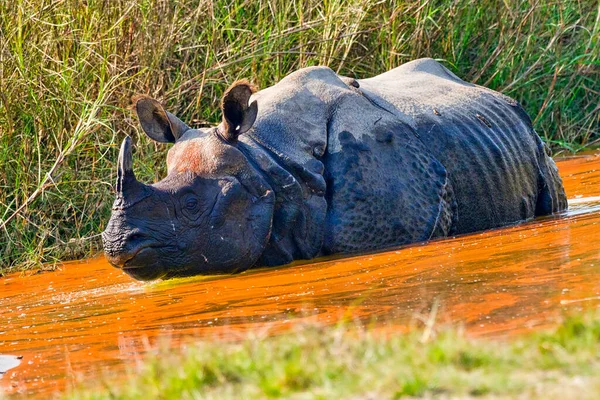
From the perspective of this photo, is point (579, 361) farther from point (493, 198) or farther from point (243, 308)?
point (493, 198)

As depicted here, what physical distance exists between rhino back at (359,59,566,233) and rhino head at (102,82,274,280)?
3.53 feet

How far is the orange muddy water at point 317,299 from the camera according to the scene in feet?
12.8

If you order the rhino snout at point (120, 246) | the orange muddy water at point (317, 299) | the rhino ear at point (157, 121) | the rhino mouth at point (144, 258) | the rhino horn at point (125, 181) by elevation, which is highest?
the rhino ear at point (157, 121)

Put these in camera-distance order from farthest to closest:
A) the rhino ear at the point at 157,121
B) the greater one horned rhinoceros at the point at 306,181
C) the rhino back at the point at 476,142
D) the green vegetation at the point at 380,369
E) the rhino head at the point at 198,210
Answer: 1. the rhino back at the point at 476,142
2. the rhino ear at the point at 157,121
3. the greater one horned rhinoceros at the point at 306,181
4. the rhino head at the point at 198,210
5. the green vegetation at the point at 380,369

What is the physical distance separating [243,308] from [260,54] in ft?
13.1

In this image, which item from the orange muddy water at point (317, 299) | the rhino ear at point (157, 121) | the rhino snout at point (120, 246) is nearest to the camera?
the orange muddy water at point (317, 299)

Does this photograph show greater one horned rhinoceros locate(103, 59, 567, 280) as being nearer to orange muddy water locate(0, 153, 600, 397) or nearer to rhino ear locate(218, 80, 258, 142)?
rhino ear locate(218, 80, 258, 142)

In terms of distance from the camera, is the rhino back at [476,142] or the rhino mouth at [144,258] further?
the rhino back at [476,142]

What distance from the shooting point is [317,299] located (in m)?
4.74

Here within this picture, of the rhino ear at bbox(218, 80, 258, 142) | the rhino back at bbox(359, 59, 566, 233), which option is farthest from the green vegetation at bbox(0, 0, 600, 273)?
the rhino ear at bbox(218, 80, 258, 142)

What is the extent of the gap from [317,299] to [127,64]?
4.25m

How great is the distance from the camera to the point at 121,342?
4512 millimetres

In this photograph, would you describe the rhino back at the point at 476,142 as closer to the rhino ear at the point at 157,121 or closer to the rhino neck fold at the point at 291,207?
the rhino neck fold at the point at 291,207

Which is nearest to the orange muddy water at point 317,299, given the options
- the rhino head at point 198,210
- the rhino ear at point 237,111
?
the rhino head at point 198,210
